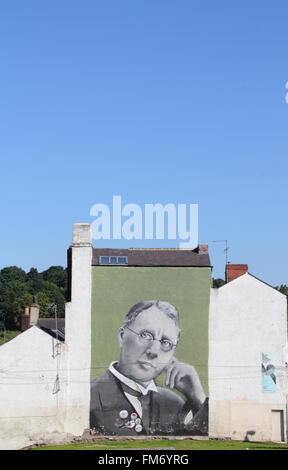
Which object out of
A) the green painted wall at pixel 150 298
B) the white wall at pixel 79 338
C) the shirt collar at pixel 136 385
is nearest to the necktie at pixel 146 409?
the shirt collar at pixel 136 385

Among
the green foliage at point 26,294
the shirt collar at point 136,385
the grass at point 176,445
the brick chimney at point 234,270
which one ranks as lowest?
the grass at point 176,445

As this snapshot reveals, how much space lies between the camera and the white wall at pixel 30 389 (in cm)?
5269

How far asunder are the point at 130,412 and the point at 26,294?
115 meters

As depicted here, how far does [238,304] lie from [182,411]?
8.57m

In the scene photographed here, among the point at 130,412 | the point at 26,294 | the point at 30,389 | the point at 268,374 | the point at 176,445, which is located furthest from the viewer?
the point at 26,294

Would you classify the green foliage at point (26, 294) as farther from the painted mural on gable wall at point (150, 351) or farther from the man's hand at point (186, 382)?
the man's hand at point (186, 382)

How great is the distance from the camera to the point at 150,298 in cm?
5547

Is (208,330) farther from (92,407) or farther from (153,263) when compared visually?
(92,407)

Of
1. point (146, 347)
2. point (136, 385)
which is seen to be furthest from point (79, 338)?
point (136, 385)

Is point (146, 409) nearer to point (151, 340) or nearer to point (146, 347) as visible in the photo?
point (146, 347)

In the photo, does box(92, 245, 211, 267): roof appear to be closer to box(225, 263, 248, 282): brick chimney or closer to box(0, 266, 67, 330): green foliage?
box(225, 263, 248, 282): brick chimney

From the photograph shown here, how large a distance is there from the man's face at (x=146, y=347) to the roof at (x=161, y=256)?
3.61 m

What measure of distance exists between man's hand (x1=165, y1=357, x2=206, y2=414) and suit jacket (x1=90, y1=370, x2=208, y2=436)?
565 mm
